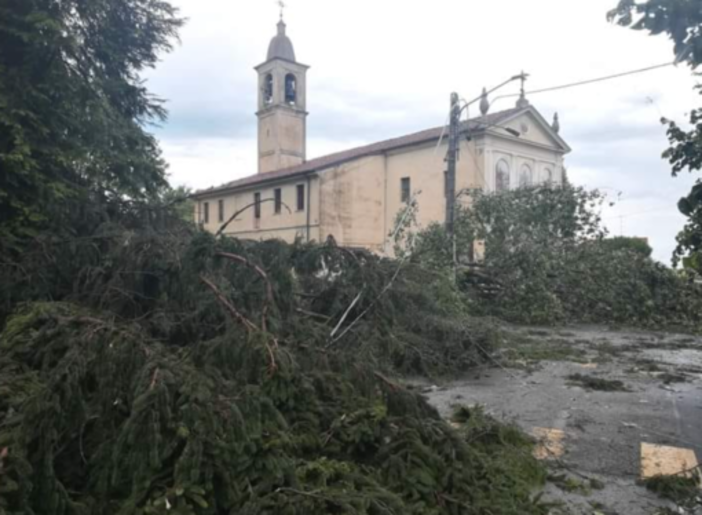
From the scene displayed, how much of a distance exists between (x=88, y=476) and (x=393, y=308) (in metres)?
2.23

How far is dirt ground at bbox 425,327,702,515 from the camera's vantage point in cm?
318

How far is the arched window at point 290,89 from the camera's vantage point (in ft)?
101

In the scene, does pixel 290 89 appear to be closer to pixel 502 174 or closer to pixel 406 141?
pixel 406 141

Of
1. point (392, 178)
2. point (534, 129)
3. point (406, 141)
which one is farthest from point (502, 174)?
point (392, 178)

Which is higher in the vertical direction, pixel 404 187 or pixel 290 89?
pixel 290 89

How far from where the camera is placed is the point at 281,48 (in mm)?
30141

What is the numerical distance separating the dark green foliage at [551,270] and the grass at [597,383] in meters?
4.99

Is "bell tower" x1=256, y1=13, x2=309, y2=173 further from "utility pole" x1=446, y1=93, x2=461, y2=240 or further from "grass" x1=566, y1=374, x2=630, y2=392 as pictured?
"grass" x1=566, y1=374, x2=630, y2=392

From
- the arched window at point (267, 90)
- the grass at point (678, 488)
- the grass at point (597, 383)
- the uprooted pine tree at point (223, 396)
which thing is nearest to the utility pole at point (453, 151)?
the grass at point (597, 383)

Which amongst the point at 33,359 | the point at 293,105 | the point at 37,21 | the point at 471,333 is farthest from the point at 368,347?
the point at 293,105

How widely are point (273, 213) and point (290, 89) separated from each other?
29.2ft

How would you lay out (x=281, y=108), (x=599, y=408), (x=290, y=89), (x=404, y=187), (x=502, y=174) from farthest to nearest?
(x=290, y=89)
(x=281, y=108)
(x=404, y=187)
(x=502, y=174)
(x=599, y=408)

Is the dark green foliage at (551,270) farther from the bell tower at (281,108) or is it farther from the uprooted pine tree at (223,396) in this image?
the bell tower at (281,108)

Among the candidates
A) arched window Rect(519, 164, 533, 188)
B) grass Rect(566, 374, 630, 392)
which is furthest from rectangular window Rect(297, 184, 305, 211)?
grass Rect(566, 374, 630, 392)
